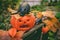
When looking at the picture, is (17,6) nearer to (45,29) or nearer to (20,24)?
(20,24)

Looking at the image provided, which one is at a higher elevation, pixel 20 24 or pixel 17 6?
pixel 17 6

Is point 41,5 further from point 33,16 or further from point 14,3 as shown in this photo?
point 14,3

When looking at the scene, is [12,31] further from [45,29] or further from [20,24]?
[45,29]

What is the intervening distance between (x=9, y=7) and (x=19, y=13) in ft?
0.37

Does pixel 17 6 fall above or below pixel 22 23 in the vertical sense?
above

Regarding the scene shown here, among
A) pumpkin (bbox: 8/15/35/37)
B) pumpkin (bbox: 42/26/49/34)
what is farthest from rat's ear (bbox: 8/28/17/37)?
pumpkin (bbox: 42/26/49/34)

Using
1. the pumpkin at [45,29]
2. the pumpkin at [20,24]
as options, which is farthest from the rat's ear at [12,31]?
the pumpkin at [45,29]

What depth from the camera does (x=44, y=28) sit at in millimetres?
1573

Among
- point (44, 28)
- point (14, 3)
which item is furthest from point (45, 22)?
point (14, 3)

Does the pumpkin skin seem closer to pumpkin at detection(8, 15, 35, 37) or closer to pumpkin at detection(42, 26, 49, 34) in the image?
pumpkin at detection(8, 15, 35, 37)

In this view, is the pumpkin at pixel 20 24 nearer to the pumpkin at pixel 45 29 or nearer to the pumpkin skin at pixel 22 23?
the pumpkin skin at pixel 22 23

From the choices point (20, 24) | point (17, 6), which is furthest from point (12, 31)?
point (17, 6)

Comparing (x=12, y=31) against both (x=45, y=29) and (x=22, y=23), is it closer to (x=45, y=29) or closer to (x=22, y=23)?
(x=22, y=23)

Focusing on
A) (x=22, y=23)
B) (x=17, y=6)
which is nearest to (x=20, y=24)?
(x=22, y=23)
